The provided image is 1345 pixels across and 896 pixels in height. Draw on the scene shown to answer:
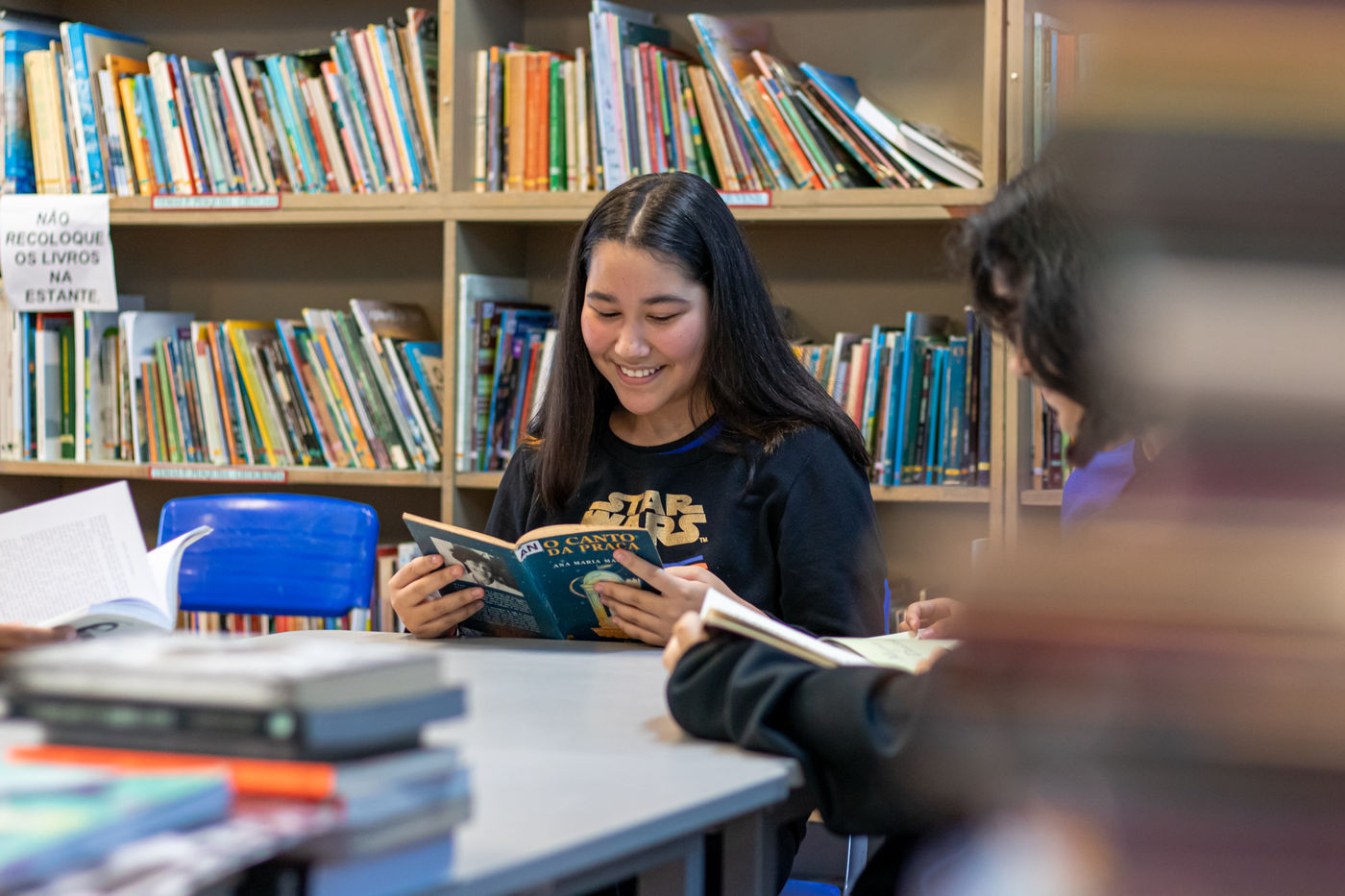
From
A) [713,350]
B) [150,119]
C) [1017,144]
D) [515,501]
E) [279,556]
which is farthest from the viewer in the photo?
[150,119]

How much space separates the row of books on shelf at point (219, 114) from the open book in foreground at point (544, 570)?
131 centimetres

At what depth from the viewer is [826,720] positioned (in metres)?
1.01

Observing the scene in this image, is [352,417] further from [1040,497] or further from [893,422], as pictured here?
[1040,497]

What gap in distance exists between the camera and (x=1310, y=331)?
646mm

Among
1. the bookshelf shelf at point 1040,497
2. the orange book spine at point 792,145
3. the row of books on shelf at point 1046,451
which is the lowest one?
the bookshelf shelf at point 1040,497

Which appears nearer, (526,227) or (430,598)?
(430,598)

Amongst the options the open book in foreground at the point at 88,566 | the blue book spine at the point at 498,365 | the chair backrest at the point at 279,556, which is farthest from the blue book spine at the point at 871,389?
the open book in foreground at the point at 88,566

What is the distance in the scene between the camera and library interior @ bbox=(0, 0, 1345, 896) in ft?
2.18

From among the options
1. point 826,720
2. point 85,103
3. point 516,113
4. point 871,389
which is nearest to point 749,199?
point 871,389

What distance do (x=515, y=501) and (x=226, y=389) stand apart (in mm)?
1145

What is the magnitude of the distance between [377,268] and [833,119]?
1.14 meters

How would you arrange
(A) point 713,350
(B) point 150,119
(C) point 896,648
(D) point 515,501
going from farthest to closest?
1. (B) point 150,119
2. (D) point 515,501
3. (A) point 713,350
4. (C) point 896,648

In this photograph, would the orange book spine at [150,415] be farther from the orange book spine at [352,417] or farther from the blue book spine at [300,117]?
the blue book spine at [300,117]

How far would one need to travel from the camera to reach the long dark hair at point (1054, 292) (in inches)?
37.8
